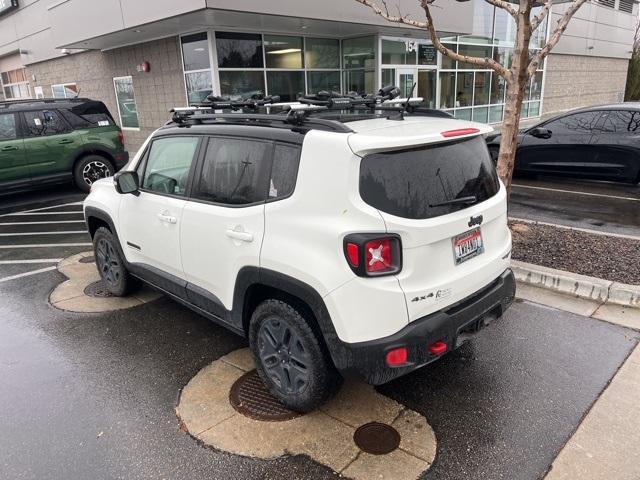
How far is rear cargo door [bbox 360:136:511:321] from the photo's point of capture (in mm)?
2645

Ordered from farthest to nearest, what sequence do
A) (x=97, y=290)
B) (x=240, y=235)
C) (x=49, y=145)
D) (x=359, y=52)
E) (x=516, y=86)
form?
(x=359, y=52) → (x=49, y=145) → (x=516, y=86) → (x=97, y=290) → (x=240, y=235)

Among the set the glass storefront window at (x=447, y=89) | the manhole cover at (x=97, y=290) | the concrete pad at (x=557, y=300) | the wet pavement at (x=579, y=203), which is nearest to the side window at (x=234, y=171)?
the manhole cover at (x=97, y=290)

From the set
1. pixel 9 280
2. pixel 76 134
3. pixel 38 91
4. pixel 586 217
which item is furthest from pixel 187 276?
pixel 38 91

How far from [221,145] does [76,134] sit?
774 centimetres

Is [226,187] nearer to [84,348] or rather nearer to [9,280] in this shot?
[84,348]

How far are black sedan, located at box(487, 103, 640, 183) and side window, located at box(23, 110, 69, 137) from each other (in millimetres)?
8545

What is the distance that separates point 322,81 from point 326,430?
1300 centimetres

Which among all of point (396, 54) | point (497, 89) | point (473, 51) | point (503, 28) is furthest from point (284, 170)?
point (503, 28)

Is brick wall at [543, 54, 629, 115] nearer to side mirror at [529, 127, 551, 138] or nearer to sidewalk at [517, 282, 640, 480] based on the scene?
side mirror at [529, 127, 551, 138]

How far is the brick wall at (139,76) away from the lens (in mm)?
12820

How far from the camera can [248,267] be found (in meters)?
3.09

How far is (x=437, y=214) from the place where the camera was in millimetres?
2773

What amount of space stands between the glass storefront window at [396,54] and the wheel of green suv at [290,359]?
13.1 metres

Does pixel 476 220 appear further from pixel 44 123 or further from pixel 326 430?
pixel 44 123
